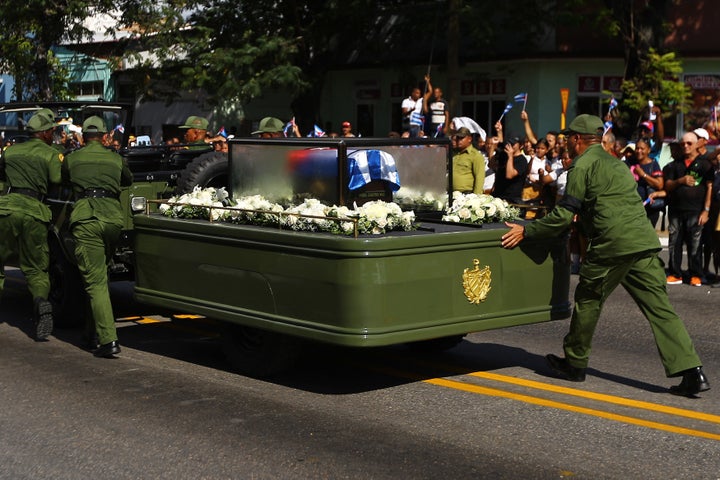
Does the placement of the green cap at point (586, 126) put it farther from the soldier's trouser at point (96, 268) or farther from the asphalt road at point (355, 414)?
the soldier's trouser at point (96, 268)

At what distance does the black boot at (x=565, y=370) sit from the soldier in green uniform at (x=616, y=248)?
420mm

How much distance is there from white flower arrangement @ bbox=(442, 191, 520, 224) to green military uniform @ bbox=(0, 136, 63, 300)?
148 inches

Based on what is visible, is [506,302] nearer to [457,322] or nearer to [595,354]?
[457,322]

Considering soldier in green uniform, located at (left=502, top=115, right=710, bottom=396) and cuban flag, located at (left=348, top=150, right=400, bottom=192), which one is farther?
cuban flag, located at (left=348, top=150, right=400, bottom=192)

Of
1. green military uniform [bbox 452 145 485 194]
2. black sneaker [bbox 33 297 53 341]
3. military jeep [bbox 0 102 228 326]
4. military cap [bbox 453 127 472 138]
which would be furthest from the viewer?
military cap [bbox 453 127 472 138]

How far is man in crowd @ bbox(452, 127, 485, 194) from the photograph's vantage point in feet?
41.3

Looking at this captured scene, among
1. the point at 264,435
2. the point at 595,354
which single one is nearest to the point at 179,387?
the point at 264,435

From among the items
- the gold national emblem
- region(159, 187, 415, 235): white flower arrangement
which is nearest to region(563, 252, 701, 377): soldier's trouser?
the gold national emblem

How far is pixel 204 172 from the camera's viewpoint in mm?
10852

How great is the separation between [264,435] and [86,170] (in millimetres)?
3461

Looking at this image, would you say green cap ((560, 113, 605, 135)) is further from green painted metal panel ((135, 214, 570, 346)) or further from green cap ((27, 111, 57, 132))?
green cap ((27, 111, 57, 132))

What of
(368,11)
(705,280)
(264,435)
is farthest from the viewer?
(368,11)

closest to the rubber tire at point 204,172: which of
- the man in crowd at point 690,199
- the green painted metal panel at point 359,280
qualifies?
the green painted metal panel at point 359,280

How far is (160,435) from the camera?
6.92m
